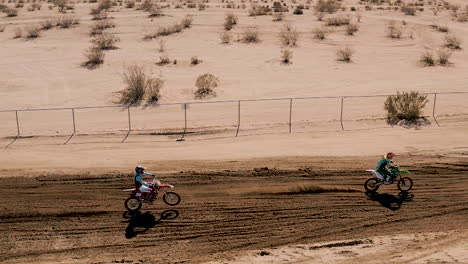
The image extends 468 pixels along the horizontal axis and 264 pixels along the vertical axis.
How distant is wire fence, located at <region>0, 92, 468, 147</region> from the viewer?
88.0 ft

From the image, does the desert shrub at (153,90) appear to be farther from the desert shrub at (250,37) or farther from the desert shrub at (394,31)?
the desert shrub at (394,31)

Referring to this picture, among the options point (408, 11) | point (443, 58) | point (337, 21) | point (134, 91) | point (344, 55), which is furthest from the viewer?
point (408, 11)

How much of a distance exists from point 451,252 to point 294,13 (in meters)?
45.4

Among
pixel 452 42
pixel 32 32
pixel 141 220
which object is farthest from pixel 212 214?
pixel 32 32

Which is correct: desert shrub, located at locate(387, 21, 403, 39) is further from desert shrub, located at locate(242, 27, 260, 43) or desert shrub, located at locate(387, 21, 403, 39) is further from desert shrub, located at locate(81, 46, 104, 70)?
desert shrub, located at locate(81, 46, 104, 70)

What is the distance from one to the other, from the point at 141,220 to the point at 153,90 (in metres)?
16.0

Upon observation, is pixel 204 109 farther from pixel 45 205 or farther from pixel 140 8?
pixel 140 8

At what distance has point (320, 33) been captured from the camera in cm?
4734

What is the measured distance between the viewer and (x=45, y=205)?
17703 mm

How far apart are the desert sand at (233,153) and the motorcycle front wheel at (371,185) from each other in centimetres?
48

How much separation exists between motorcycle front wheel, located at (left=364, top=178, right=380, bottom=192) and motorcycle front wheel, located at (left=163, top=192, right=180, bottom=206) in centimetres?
647

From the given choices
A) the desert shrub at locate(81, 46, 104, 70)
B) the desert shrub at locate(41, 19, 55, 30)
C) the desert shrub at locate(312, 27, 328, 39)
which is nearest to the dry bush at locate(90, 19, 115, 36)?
the desert shrub at locate(41, 19, 55, 30)

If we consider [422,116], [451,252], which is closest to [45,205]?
[451,252]

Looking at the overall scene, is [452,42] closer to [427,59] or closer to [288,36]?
[427,59]
